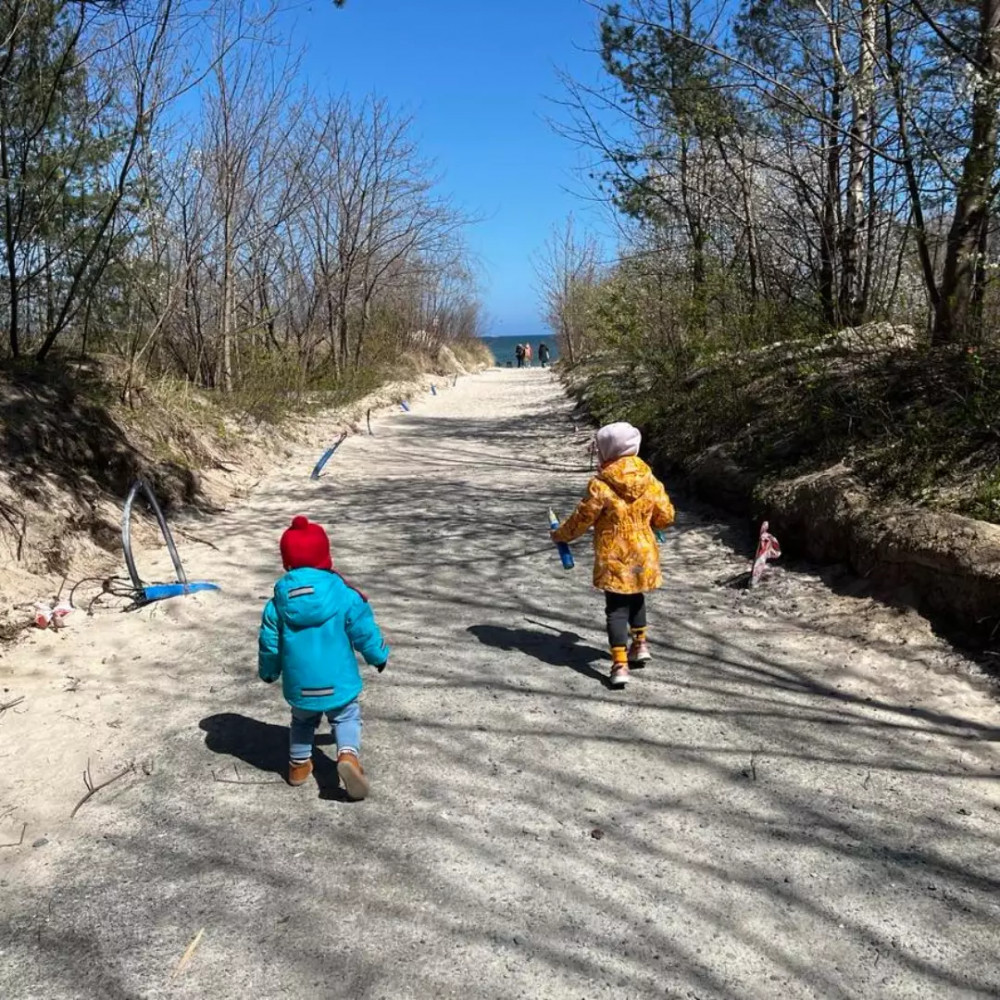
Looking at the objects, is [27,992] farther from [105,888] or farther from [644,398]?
[644,398]

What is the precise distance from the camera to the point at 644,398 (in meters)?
12.7

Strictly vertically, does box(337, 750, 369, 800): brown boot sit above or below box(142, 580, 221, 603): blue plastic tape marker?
below

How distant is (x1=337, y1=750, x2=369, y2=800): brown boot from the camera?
3.23 metres

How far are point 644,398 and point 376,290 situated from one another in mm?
14985

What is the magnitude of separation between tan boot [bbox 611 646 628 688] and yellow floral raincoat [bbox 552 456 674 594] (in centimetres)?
31

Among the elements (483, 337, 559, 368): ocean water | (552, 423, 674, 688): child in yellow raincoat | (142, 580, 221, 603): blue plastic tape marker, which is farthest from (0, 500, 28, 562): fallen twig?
(483, 337, 559, 368): ocean water

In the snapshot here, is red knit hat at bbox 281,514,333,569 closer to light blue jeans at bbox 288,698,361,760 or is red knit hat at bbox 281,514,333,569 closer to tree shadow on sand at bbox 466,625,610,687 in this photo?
light blue jeans at bbox 288,698,361,760

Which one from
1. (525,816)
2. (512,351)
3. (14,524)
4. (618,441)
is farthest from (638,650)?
(512,351)

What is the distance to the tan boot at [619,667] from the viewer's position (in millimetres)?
4277

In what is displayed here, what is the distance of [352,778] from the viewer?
323 centimetres

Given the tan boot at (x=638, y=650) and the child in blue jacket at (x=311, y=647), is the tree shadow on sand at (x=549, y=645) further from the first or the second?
the child in blue jacket at (x=311, y=647)

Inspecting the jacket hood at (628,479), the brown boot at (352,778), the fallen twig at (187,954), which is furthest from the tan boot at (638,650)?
the fallen twig at (187,954)

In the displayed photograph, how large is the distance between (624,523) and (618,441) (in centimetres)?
46

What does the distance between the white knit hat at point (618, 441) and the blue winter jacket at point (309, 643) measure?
5.96ft
